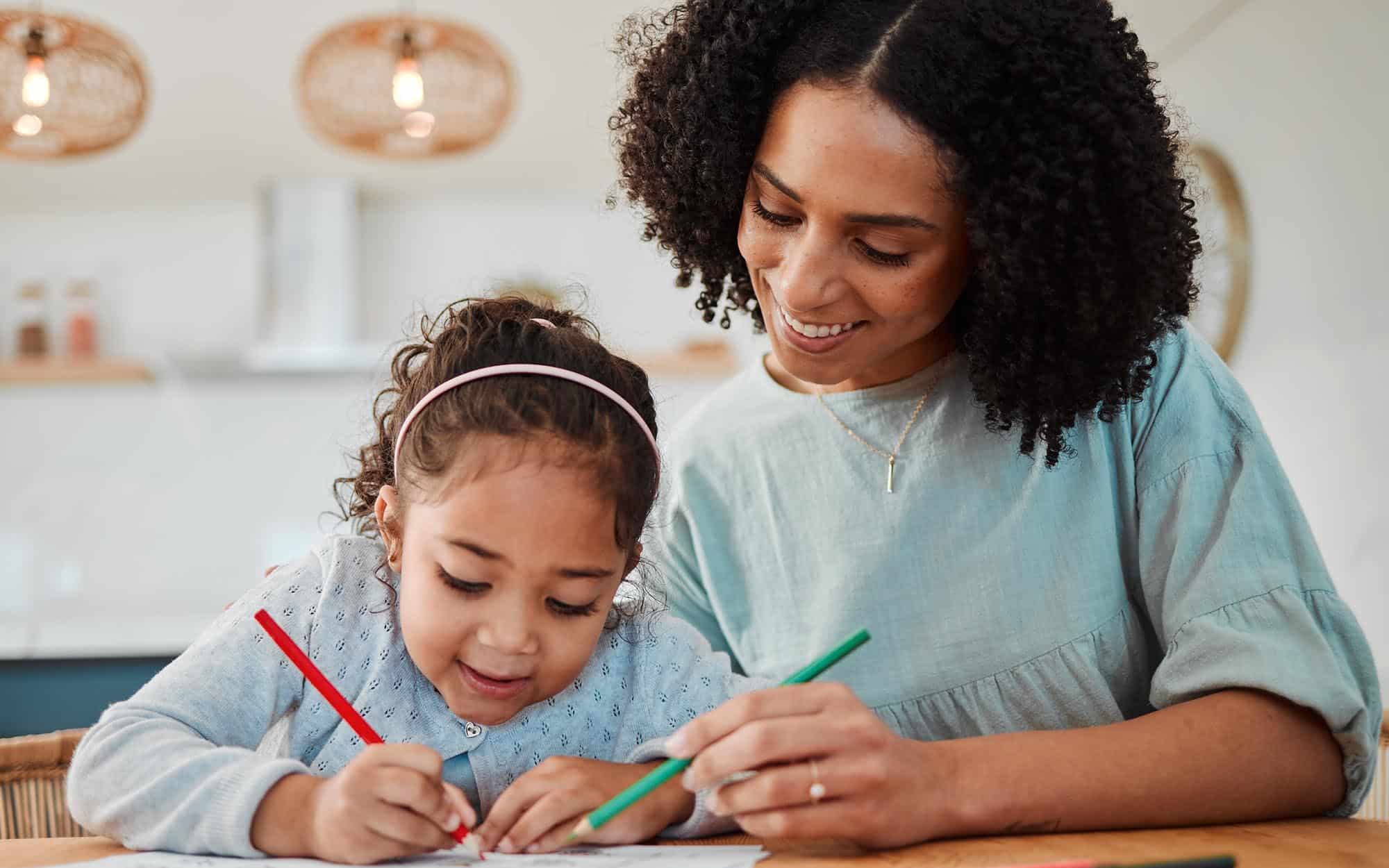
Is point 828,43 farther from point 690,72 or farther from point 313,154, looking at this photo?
point 313,154

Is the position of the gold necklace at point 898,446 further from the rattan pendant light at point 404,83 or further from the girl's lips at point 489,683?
the rattan pendant light at point 404,83

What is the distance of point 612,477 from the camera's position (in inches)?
43.7

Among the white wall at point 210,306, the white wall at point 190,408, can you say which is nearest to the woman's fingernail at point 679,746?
the white wall at point 210,306

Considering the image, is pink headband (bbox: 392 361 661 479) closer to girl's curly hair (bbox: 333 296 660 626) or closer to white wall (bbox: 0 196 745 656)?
girl's curly hair (bbox: 333 296 660 626)

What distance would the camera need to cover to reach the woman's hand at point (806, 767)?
877 mm

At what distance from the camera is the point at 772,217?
120 cm

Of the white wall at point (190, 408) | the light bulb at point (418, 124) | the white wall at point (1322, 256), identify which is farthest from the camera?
the white wall at point (190, 408)

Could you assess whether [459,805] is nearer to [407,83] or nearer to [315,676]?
[315,676]

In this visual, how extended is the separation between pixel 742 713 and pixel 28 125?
2.99 meters

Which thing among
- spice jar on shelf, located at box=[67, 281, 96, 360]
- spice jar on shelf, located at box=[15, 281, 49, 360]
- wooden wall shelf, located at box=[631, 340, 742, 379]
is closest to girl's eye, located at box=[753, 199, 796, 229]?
wooden wall shelf, located at box=[631, 340, 742, 379]

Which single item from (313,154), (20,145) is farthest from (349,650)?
(313,154)

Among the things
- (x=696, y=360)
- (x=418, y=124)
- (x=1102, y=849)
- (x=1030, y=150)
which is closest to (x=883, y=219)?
(x=1030, y=150)

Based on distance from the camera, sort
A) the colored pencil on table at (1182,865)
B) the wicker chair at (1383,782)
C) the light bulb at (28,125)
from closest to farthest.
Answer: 1. the colored pencil on table at (1182,865)
2. the wicker chair at (1383,782)
3. the light bulb at (28,125)

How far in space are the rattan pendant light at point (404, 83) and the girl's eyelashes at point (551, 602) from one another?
7.90 ft
